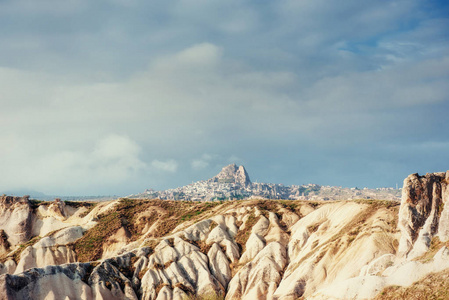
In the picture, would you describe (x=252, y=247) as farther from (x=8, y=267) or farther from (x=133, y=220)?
(x=8, y=267)

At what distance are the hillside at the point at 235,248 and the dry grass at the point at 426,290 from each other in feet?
0.74

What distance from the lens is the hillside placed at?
5916 centimetres

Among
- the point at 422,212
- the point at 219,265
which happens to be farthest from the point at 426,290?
the point at 219,265

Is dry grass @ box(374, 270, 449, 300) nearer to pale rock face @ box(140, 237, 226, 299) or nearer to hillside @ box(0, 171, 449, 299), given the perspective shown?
hillside @ box(0, 171, 449, 299)

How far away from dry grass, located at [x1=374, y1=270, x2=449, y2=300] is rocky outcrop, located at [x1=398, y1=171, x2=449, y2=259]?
9.62 meters

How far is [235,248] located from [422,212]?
126 feet

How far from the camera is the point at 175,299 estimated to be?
74.4 m

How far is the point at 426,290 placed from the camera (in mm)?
47094

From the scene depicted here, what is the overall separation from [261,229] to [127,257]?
28.8 meters

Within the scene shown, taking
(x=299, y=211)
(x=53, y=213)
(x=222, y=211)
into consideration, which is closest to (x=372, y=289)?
(x=299, y=211)

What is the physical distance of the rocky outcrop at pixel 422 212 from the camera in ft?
193

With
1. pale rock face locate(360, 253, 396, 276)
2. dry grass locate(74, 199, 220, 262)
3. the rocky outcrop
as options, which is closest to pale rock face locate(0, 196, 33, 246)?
dry grass locate(74, 199, 220, 262)

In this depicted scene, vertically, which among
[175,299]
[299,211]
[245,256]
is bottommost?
[175,299]

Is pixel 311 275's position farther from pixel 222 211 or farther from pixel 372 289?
pixel 222 211
